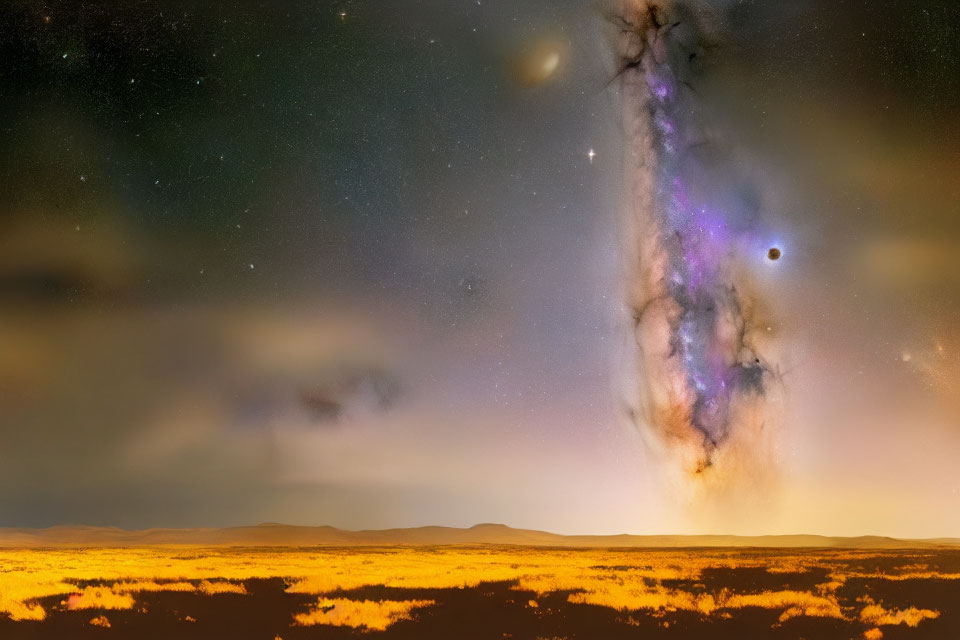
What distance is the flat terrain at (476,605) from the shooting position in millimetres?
16109

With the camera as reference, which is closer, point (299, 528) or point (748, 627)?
point (748, 627)

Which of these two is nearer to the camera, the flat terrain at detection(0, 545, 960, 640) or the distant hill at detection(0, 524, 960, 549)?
the flat terrain at detection(0, 545, 960, 640)

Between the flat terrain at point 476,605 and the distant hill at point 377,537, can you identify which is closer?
the flat terrain at point 476,605

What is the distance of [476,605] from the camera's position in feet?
64.6

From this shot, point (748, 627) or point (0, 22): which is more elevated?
point (0, 22)

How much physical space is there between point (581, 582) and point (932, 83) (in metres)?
18.6

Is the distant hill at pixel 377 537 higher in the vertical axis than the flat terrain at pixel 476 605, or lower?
lower

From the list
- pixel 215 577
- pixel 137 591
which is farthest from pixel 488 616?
pixel 215 577

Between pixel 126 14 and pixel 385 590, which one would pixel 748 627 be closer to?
pixel 385 590

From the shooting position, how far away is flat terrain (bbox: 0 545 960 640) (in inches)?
634

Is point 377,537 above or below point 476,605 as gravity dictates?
below

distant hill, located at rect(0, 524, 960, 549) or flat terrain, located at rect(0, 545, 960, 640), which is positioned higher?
flat terrain, located at rect(0, 545, 960, 640)

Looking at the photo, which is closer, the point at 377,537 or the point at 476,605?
the point at 476,605

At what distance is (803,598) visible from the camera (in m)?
20.6
